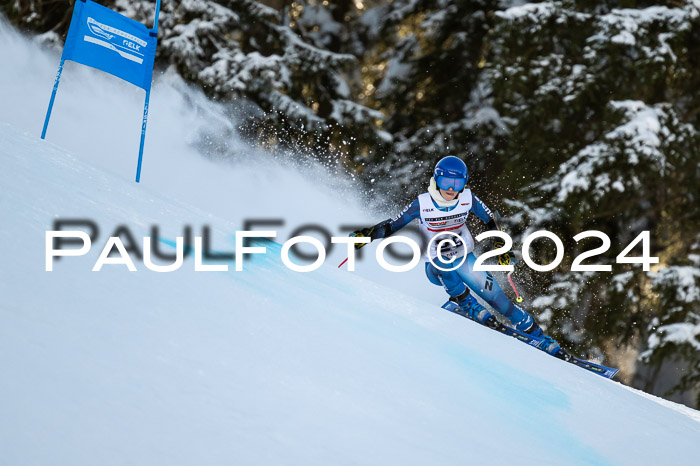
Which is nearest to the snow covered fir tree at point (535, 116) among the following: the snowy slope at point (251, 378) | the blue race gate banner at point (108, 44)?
the blue race gate banner at point (108, 44)

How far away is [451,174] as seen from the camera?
18.0 ft

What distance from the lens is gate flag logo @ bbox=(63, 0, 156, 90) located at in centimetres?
654

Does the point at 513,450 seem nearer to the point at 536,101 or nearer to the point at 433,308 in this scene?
the point at 433,308

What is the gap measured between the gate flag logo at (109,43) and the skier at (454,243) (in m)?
3.03

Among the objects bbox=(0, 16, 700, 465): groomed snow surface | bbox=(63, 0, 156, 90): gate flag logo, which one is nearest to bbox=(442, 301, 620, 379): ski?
bbox=(0, 16, 700, 465): groomed snow surface

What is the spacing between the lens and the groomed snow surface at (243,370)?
1.97 m

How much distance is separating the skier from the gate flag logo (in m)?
3.03

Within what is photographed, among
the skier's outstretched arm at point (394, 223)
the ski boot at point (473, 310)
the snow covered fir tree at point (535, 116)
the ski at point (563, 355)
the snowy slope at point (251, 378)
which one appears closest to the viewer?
the snowy slope at point (251, 378)

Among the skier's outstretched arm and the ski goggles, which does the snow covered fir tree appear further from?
the ski goggles

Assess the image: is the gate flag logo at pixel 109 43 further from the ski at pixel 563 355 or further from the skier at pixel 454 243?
the ski at pixel 563 355

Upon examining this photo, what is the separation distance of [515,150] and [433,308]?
721 centimetres

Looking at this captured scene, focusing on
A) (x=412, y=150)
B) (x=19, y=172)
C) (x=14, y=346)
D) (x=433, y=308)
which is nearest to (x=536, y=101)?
(x=412, y=150)

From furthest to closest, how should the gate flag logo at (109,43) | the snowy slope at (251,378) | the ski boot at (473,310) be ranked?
1. the gate flag logo at (109,43)
2. the ski boot at (473,310)
3. the snowy slope at (251,378)

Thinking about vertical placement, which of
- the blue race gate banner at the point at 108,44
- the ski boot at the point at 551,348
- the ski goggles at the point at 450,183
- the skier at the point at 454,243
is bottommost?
the ski boot at the point at 551,348
